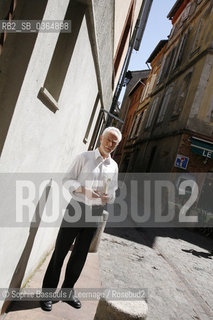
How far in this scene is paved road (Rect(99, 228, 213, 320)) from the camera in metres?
4.51

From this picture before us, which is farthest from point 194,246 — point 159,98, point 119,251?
point 159,98

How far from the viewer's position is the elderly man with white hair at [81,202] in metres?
3.21

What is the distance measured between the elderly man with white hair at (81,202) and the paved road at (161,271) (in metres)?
1.31

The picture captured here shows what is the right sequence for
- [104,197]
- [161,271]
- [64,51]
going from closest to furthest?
[64,51] → [104,197] → [161,271]

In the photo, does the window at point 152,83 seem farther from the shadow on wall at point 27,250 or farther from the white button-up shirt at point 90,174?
the shadow on wall at point 27,250

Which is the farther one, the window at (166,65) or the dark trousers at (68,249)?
the window at (166,65)

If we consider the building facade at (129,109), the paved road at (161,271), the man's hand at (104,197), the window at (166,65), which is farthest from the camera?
the building facade at (129,109)

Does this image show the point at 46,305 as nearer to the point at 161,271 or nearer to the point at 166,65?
the point at 161,271

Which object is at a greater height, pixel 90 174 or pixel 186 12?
pixel 186 12

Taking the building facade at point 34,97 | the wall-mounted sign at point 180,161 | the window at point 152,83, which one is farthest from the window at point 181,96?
the building facade at point 34,97

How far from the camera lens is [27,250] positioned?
308 cm

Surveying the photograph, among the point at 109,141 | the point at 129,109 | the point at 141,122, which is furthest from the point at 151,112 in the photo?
the point at 109,141

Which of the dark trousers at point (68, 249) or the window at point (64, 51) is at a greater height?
the window at point (64, 51)

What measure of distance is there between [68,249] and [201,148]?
1218 centimetres
